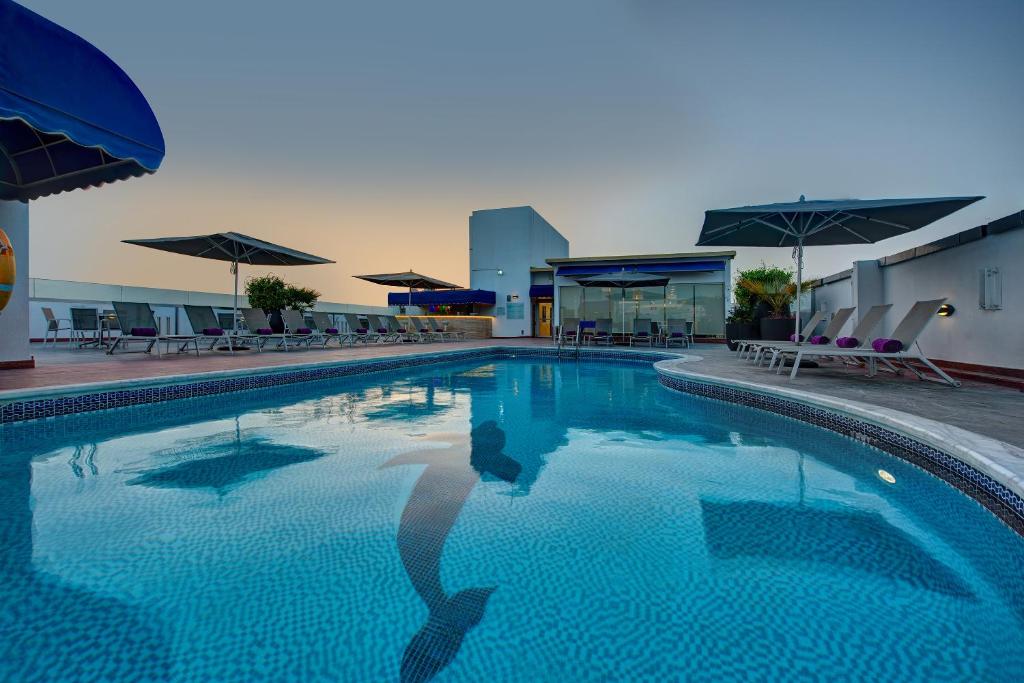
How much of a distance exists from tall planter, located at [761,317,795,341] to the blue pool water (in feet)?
18.5

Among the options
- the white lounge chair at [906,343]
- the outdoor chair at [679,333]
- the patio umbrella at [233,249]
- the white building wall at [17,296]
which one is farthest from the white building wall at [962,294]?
the white building wall at [17,296]

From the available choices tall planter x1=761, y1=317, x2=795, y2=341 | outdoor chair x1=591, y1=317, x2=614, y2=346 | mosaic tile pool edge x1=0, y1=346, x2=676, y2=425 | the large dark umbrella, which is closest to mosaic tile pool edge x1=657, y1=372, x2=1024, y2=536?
tall planter x1=761, y1=317, x2=795, y2=341

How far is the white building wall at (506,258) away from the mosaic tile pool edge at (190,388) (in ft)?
33.1

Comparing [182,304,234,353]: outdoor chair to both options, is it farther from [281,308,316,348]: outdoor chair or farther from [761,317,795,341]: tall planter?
[761,317,795,341]: tall planter

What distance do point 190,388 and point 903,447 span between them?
23.1ft

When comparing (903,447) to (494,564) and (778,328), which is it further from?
(778,328)

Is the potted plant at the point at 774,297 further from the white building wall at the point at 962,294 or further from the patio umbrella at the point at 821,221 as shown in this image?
the patio umbrella at the point at 821,221

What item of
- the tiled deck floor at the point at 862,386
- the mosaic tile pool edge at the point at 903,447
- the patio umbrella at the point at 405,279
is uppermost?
the patio umbrella at the point at 405,279

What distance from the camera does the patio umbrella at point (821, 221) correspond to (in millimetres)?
5363

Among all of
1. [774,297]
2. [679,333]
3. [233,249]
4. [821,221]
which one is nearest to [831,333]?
[821,221]

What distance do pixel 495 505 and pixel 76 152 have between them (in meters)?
6.25

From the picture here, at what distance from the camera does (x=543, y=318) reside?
20859 millimetres

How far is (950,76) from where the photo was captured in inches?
406

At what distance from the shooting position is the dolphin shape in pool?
1320mm
